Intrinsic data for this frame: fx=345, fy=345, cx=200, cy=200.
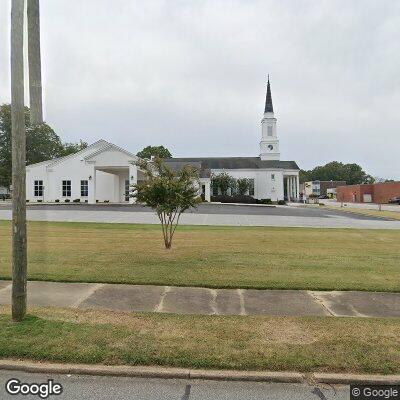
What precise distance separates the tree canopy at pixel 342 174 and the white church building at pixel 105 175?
7423 centimetres

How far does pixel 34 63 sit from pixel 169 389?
4.57 meters

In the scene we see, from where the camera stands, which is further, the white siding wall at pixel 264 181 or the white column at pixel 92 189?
the white siding wall at pixel 264 181

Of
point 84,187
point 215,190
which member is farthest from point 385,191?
point 84,187

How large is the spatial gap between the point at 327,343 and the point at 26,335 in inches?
143

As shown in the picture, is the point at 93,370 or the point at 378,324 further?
the point at 378,324

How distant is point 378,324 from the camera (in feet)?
15.8

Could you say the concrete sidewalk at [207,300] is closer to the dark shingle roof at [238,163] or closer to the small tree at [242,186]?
the small tree at [242,186]

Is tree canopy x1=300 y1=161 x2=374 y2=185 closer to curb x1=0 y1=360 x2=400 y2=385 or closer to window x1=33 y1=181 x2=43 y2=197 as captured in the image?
window x1=33 y1=181 x2=43 y2=197

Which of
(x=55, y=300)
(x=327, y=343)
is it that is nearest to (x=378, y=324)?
(x=327, y=343)

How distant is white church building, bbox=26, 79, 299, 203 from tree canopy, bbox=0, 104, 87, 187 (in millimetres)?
6962

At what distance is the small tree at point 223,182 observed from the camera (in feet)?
171

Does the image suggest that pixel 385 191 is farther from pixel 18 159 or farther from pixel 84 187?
pixel 18 159

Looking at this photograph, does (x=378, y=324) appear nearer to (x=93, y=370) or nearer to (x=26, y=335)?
(x=93, y=370)

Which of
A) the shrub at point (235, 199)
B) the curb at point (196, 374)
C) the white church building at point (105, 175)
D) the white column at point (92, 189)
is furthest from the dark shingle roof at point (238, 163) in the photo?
the curb at point (196, 374)
